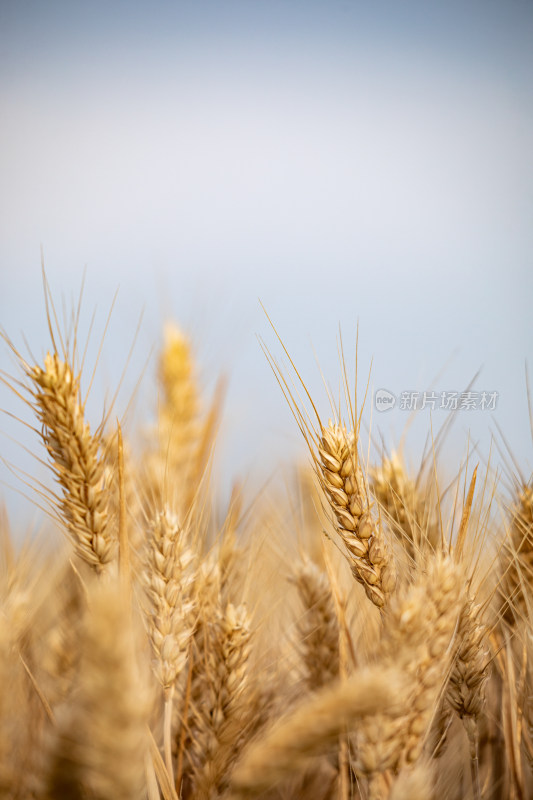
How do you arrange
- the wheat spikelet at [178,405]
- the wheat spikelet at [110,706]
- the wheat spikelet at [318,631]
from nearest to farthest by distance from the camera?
the wheat spikelet at [110,706] < the wheat spikelet at [318,631] < the wheat spikelet at [178,405]

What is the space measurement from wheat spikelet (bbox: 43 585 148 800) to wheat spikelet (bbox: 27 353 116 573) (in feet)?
0.58

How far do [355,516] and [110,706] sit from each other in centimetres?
28

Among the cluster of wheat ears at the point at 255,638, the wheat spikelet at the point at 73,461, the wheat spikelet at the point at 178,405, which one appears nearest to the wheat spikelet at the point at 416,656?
the cluster of wheat ears at the point at 255,638

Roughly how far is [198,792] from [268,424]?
76 cm

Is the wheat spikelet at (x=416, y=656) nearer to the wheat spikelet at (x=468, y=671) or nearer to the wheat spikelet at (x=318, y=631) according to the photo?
the wheat spikelet at (x=468, y=671)

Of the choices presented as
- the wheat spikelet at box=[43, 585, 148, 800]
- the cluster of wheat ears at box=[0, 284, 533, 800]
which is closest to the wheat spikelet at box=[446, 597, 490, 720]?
the cluster of wheat ears at box=[0, 284, 533, 800]

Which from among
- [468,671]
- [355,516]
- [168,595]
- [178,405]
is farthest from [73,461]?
[178,405]

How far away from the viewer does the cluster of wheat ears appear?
31cm

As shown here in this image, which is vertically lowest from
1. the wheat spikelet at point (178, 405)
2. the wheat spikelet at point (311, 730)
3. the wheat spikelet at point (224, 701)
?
the wheat spikelet at point (224, 701)

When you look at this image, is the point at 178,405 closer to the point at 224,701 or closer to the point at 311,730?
the point at 224,701

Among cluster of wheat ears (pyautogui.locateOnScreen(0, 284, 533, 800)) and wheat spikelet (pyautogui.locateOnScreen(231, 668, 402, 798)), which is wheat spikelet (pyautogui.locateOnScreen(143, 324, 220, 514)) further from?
wheat spikelet (pyautogui.locateOnScreen(231, 668, 402, 798))

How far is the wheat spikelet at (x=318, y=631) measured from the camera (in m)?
0.60

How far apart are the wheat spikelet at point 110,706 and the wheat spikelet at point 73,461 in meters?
0.18

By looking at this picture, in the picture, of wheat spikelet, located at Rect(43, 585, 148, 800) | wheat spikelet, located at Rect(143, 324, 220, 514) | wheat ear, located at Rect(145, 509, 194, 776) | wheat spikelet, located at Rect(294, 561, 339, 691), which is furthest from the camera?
wheat spikelet, located at Rect(143, 324, 220, 514)
